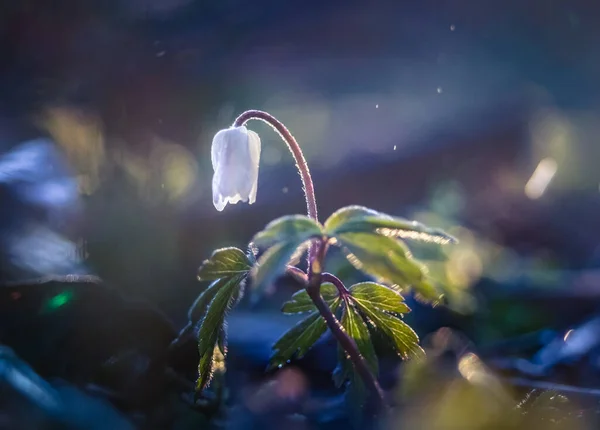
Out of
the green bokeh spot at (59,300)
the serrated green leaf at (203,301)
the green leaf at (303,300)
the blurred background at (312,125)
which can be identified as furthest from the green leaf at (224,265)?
the blurred background at (312,125)

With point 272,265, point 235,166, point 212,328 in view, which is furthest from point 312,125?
point 272,265

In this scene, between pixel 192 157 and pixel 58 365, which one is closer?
pixel 58 365

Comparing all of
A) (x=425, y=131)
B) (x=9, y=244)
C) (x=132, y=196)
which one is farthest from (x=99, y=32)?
(x=9, y=244)

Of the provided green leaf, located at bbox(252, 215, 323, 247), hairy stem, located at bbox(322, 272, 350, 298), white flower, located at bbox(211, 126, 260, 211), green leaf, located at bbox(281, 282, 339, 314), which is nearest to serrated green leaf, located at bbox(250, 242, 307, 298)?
green leaf, located at bbox(252, 215, 323, 247)

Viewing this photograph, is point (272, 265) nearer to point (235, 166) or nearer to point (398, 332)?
point (398, 332)

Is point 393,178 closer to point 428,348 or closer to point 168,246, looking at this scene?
point 168,246

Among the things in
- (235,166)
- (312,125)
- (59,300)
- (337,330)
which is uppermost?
(235,166)

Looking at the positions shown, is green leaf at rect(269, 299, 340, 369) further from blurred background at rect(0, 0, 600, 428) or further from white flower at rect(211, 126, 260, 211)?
blurred background at rect(0, 0, 600, 428)
